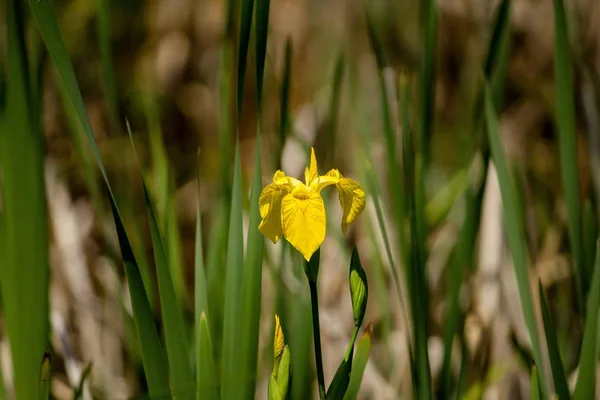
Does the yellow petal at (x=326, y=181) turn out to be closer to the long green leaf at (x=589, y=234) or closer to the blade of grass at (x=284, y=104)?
the blade of grass at (x=284, y=104)

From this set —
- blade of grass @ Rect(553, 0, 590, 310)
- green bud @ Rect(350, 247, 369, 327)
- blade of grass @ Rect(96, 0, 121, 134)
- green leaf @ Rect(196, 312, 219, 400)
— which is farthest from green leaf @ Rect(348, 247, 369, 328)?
blade of grass @ Rect(96, 0, 121, 134)

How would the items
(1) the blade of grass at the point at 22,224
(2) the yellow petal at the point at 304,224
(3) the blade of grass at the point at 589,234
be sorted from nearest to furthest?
(2) the yellow petal at the point at 304,224, (1) the blade of grass at the point at 22,224, (3) the blade of grass at the point at 589,234

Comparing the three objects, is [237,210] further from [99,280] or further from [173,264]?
[99,280]

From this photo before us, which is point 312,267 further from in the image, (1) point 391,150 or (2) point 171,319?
(1) point 391,150

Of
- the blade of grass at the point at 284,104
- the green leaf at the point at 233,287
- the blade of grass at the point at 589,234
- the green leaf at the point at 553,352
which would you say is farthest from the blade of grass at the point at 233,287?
the blade of grass at the point at 589,234

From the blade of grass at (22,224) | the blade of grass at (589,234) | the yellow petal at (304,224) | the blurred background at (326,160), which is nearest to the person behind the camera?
→ the yellow petal at (304,224)

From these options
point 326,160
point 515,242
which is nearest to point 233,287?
point 515,242

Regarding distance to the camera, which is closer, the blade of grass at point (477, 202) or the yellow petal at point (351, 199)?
the yellow petal at point (351, 199)
